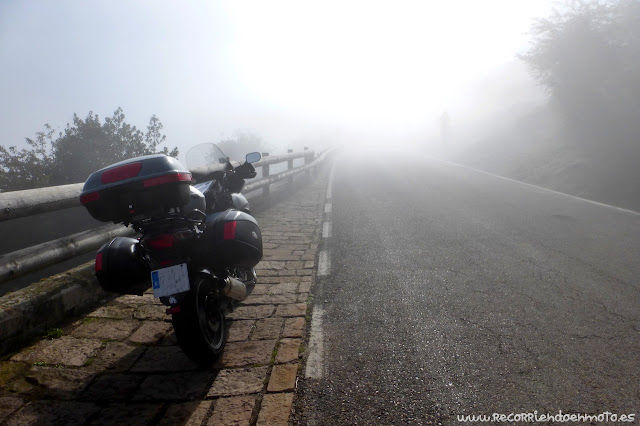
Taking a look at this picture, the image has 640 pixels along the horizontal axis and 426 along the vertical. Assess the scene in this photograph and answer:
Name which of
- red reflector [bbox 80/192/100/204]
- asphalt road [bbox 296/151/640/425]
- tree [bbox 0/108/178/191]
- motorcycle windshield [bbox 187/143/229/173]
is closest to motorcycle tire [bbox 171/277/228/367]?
asphalt road [bbox 296/151/640/425]

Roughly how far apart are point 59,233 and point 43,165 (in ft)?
34.6

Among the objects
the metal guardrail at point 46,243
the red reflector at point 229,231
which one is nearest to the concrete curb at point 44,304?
the metal guardrail at point 46,243

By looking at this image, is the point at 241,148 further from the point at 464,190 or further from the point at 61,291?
the point at 61,291

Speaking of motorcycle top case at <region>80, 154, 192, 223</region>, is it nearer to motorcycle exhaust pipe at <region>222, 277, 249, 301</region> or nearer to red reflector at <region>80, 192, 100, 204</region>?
red reflector at <region>80, 192, 100, 204</region>

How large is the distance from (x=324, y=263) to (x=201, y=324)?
3107 mm

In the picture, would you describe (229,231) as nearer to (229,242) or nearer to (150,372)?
(229,242)

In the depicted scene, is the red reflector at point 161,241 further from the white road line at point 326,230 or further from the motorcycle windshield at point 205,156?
the white road line at point 326,230

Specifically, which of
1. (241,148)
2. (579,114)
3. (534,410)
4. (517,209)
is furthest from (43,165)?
(241,148)

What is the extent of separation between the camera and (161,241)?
314cm

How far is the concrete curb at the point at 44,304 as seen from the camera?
3506 millimetres

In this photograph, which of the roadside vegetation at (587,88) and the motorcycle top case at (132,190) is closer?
the motorcycle top case at (132,190)

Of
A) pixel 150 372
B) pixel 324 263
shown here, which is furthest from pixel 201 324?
pixel 324 263

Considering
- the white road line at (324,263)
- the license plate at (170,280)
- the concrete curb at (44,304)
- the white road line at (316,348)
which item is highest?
the license plate at (170,280)

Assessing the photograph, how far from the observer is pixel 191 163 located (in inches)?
193
